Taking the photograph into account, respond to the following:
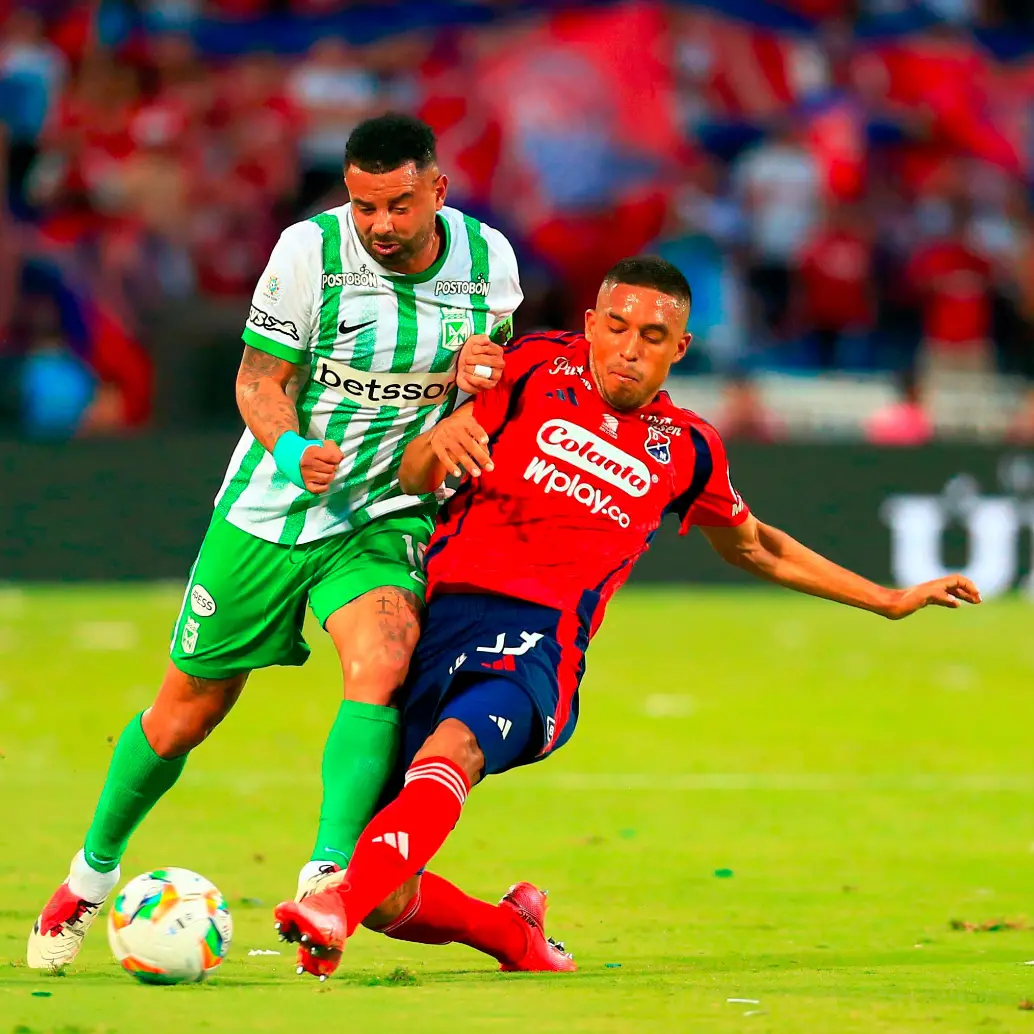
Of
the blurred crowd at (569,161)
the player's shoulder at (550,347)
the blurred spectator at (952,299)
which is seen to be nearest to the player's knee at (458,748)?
the player's shoulder at (550,347)

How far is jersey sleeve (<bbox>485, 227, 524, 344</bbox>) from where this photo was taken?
218 inches

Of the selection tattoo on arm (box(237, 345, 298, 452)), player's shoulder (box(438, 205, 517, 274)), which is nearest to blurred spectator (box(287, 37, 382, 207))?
player's shoulder (box(438, 205, 517, 274))

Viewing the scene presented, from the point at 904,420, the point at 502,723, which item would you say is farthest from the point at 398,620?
the point at 904,420

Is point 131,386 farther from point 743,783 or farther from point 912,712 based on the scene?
point 743,783

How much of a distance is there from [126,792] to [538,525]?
4.66 ft

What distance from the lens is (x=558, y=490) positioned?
202 inches

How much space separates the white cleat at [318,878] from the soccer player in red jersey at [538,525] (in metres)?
0.18

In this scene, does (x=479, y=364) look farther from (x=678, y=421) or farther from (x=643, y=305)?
(x=678, y=421)

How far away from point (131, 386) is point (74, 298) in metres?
0.83

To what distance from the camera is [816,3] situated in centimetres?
1914

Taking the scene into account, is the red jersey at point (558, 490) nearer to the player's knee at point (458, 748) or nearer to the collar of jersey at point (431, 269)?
the collar of jersey at point (431, 269)

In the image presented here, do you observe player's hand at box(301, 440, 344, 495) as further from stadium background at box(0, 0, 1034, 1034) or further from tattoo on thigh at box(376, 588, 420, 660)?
stadium background at box(0, 0, 1034, 1034)

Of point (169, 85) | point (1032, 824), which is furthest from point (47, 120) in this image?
point (1032, 824)

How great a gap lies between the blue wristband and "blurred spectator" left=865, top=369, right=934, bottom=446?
11.9 metres
